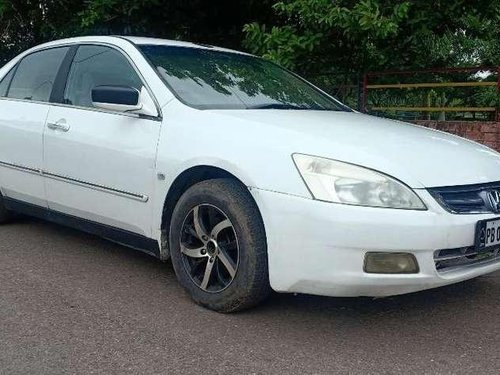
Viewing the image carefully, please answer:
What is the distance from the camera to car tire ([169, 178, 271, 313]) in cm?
315

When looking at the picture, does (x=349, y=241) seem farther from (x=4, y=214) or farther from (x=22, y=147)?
(x=4, y=214)

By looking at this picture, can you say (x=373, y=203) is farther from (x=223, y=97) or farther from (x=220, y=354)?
(x=223, y=97)

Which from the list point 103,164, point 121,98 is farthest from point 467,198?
point 103,164

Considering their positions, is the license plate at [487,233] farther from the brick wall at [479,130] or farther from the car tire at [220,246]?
the brick wall at [479,130]

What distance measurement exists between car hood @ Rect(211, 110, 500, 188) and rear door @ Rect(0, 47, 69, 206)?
1.68 meters

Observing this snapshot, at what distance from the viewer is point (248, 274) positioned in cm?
316

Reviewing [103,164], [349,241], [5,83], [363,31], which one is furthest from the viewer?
[363,31]

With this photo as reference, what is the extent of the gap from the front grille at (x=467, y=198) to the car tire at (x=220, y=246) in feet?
2.95

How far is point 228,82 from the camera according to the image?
13.5 feet

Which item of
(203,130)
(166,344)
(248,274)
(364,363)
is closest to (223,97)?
(203,130)

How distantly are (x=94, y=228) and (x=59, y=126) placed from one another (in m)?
0.76

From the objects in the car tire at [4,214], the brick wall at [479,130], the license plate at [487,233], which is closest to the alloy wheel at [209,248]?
the license plate at [487,233]

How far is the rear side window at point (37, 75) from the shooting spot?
4656 mm

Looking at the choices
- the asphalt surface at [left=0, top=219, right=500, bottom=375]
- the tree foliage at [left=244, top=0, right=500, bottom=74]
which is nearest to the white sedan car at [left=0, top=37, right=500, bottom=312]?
the asphalt surface at [left=0, top=219, right=500, bottom=375]
